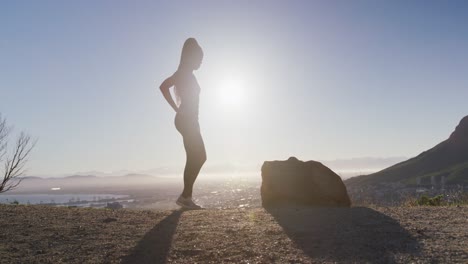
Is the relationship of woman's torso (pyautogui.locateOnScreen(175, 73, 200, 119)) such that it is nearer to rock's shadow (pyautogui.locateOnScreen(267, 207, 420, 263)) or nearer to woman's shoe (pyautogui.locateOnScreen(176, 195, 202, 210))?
woman's shoe (pyautogui.locateOnScreen(176, 195, 202, 210))

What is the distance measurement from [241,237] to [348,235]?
1.42 metres

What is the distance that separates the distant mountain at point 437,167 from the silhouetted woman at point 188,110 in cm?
13817

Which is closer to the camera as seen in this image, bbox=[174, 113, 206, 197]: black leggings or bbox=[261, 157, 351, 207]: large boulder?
bbox=[174, 113, 206, 197]: black leggings

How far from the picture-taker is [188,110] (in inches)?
370

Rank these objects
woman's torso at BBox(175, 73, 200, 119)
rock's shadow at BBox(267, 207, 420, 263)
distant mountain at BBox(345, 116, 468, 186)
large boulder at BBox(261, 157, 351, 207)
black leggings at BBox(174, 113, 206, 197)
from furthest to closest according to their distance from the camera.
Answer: distant mountain at BBox(345, 116, 468, 186)
large boulder at BBox(261, 157, 351, 207)
woman's torso at BBox(175, 73, 200, 119)
black leggings at BBox(174, 113, 206, 197)
rock's shadow at BBox(267, 207, 420, 263)

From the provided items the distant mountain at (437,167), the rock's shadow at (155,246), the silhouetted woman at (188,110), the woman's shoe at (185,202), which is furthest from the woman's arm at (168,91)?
the distant mountain at (437,167)

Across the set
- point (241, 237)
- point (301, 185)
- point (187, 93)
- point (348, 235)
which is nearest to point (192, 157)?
point (187, 93)

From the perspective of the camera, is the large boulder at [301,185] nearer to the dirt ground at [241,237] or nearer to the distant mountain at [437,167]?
the dirt ground at [241,237]

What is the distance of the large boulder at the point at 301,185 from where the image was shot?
9.71m

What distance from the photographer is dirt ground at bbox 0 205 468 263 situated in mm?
4426

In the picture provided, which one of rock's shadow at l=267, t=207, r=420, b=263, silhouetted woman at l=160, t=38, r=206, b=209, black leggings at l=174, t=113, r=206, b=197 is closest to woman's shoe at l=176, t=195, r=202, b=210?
silhouetted woman at l=160, t=38, r=206, b=209

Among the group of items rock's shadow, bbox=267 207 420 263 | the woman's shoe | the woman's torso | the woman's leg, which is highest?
the woman's torso

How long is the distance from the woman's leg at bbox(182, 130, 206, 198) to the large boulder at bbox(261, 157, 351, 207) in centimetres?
217

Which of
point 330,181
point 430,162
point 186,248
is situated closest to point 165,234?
point 186,248
